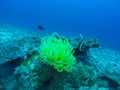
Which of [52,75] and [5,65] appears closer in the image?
[52,75]

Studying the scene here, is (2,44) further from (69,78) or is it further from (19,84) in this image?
(69,78)

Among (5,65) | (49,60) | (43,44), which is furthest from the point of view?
(5,65)

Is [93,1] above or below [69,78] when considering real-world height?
above

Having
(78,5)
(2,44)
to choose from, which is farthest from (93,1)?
(2,44)

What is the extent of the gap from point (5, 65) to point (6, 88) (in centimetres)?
57

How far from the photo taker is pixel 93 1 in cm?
15988

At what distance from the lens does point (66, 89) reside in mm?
4406

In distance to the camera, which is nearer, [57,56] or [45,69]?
[57,56]

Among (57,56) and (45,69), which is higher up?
(57,56)

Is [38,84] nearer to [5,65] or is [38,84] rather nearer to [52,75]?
[52,75]

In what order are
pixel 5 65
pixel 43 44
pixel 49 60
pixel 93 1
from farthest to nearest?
pixel 93 1 → pixel 5 65 → pixel 43 44 → pixel 49 60

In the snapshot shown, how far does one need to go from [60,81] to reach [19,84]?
2.82ft

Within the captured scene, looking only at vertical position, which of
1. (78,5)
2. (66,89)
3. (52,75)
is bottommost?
(66,89)

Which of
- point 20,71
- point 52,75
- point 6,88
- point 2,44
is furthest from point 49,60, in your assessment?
point 2,44
